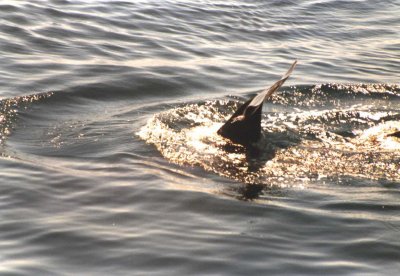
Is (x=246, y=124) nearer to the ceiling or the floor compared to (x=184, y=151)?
nearer to the ceiling

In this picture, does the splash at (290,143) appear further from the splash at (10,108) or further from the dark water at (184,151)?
the splash at (10,108)

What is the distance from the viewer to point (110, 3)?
44.9 feet

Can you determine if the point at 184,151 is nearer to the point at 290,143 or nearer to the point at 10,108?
the point at 290,143

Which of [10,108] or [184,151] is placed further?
[10,108]

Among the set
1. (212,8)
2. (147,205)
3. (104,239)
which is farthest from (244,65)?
(104,239)

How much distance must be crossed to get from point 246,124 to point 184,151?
633 mm

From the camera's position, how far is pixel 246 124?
23.0 feet

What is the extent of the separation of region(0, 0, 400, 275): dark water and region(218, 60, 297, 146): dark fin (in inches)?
5.8

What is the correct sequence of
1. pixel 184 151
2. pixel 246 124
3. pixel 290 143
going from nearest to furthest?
pixel 184 151 < pixel 246 124 < pixel 290 143

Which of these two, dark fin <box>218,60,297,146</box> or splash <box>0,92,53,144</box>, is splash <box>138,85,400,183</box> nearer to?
dark fin <box>218,60,297,146</box>

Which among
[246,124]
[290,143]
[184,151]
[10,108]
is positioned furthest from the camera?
[10,108]

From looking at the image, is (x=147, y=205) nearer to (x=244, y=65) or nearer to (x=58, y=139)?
(x=58, y=139)

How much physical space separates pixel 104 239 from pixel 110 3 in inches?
361

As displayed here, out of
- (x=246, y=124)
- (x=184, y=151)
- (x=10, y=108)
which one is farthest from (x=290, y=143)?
(x=10, y=108)
